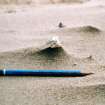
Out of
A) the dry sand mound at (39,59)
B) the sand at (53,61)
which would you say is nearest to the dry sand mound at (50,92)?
the sand at (53,61)

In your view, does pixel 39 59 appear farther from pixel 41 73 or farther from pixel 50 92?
pixel 50 92

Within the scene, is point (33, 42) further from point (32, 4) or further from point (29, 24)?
point (32, 4)

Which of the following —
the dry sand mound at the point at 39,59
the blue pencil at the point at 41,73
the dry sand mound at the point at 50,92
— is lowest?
the dry sand mound at the point at 50,92

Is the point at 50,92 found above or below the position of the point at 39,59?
below

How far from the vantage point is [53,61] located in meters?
1.76

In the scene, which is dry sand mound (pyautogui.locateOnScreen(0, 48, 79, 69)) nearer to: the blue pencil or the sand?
the sand

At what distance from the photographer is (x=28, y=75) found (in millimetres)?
1599

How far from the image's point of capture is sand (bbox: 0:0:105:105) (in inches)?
53.9

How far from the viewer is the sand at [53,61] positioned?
1.37m

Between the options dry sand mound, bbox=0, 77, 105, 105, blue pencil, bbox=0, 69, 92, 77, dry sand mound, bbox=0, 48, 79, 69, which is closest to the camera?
dry sand mound, bbox=0, 77, 105, 105

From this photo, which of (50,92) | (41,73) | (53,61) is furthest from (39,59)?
(50,92)

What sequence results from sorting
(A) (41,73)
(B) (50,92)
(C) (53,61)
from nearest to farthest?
(B) (50,92) < (A) (41,73) < (C) (53,61)

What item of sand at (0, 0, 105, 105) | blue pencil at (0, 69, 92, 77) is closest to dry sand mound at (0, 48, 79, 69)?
sand at (0, 0, 105, 105)

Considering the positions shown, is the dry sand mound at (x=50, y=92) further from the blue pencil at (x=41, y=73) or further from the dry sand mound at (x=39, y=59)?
the dry sand mound at (x=39, y=59)
